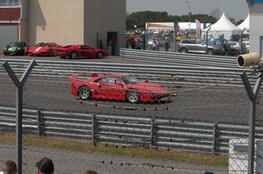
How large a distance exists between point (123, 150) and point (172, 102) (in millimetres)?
3229

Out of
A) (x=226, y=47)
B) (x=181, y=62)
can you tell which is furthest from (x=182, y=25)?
(x=181, y=62)

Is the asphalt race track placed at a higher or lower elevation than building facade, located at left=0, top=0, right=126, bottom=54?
lower

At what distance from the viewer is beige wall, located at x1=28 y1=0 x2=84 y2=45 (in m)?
45.5

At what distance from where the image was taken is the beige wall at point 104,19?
4597 centimetres

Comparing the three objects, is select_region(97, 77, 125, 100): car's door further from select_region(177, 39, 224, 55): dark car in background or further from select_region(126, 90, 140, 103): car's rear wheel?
select_region(177, 39, 224, 55): dark car in background

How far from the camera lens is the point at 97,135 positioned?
41.2 feet

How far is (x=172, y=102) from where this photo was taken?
29.8 ft

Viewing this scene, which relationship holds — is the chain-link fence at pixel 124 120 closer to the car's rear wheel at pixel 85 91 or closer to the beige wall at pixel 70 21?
the car's rear wheel at pixel 85 91

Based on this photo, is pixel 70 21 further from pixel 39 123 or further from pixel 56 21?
pixel 39 123

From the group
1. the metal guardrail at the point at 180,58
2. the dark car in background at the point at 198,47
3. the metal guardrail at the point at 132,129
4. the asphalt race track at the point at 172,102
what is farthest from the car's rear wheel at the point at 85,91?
the dark car in background at the point at 198,47

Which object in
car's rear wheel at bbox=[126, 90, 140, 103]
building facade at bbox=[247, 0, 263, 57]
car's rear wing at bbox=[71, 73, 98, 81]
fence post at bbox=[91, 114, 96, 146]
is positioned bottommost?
fence post at bbox=[91, 114, 96, 146]

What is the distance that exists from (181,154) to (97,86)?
2.52m

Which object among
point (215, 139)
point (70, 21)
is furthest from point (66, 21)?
point (215, 139)

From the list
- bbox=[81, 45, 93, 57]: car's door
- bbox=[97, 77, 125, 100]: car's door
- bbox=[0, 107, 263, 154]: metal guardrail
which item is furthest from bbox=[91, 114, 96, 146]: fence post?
bbox=[81, 45, 93, 57]: car's door
